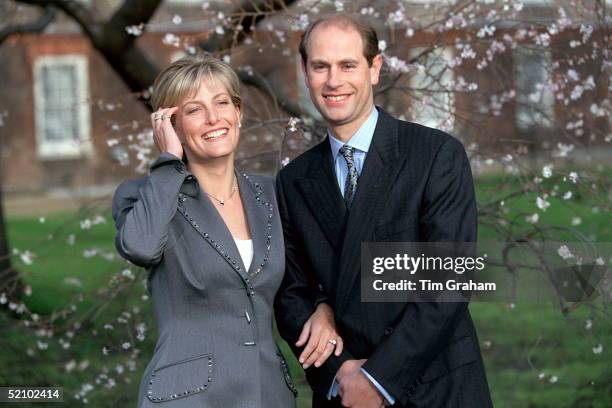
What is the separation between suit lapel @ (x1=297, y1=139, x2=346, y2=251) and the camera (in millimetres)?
3463

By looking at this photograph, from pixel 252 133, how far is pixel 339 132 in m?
3.00

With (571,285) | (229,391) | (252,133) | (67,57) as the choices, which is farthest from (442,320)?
(67,57)

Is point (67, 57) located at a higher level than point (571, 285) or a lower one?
higher

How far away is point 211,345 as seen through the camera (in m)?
3.33

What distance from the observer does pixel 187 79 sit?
347 centimetres

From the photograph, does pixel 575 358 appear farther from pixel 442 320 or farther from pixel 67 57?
pixel 67 57

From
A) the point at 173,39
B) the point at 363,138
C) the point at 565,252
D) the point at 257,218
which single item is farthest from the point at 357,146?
the point at 173,39

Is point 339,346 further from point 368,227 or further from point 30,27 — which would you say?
point 30,27

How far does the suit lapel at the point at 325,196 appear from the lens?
3463 millimetres

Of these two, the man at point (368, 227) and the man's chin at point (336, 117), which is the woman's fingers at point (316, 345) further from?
the man's chin at point (336, 117)

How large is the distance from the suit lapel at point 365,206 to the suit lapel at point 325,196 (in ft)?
0.25

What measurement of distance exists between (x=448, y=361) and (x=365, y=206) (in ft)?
1.84

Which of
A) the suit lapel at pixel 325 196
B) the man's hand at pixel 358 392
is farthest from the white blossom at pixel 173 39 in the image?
the man's hand at pixel 358 392

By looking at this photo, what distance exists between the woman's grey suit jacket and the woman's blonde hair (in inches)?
8.6
